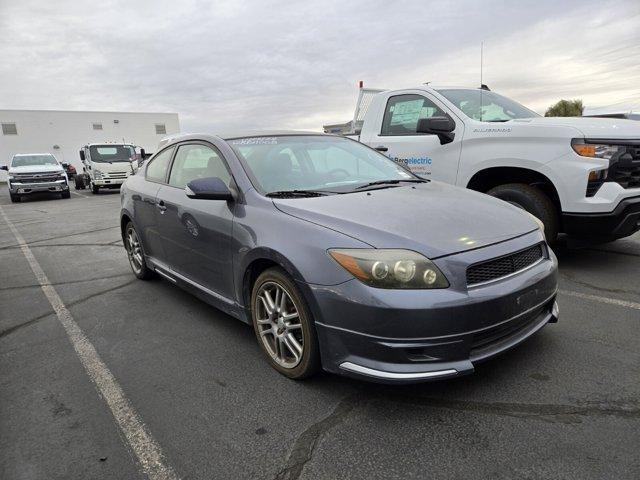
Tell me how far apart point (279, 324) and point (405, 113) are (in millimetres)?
3909

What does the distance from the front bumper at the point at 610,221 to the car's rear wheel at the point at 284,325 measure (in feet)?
10.4

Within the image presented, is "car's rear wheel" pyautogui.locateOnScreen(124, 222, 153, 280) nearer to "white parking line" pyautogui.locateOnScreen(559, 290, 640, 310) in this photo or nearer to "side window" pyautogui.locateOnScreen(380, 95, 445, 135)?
"side window" pyautogui.locateOnScreen(380, 95, 445, 135)

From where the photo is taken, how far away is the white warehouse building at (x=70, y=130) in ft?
130

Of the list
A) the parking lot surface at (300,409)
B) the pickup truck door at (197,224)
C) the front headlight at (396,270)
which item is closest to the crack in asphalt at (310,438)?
the parking lot surface at (300,409)

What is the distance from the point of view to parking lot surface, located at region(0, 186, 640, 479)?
2.11 meters

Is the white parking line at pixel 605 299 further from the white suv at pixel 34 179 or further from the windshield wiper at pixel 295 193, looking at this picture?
the white suv at pixel 34 179

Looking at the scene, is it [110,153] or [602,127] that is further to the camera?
[110,153]

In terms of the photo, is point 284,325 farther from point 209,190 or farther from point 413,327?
point 209,190

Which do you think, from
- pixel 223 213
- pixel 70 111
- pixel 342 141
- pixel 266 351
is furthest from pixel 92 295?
pixel 70 111

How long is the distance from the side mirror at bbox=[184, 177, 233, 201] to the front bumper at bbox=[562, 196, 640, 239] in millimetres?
3334

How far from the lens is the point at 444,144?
5.29 metres

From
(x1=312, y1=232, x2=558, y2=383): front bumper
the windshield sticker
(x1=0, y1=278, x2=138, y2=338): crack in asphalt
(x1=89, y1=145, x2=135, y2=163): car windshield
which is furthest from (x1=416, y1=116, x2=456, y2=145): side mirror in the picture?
(x1=89, y1=145, x2=135, y2=163): car windshield

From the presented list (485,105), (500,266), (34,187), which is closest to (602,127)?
(485,105)

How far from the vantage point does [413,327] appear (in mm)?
2250
